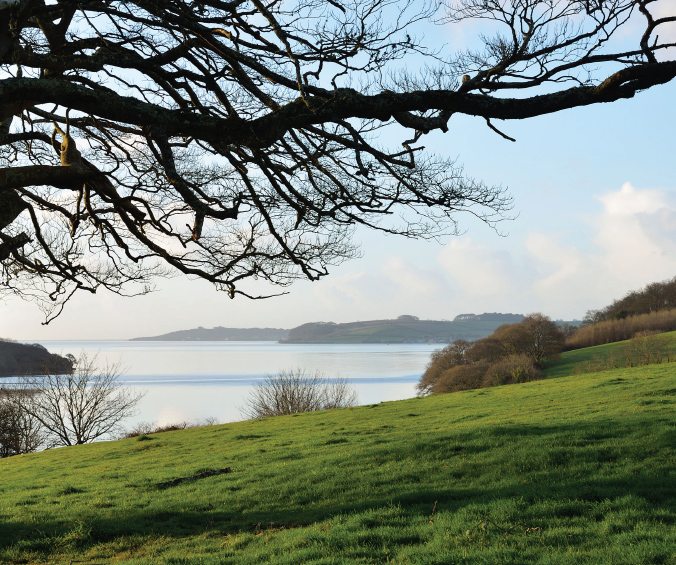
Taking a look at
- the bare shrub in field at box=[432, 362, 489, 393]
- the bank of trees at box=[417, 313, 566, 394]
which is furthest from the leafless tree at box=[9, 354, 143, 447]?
the bank of trees at box=[417, 313, 566, 394]

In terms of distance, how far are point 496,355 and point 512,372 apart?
30.4 feet

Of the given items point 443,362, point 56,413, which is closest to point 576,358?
point 443,362

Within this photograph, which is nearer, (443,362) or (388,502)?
(388,502)

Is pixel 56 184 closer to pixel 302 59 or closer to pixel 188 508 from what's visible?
pixel 302 59

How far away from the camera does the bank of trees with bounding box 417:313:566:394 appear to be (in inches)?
1984

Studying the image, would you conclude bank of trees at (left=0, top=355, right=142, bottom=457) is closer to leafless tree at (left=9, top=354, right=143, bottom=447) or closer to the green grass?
leafless tree at (left=9, top=354, right=143, bottom=447)

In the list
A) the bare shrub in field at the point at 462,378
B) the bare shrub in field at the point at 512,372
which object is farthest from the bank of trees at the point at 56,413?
the bare shrub in field at the point at 512,372

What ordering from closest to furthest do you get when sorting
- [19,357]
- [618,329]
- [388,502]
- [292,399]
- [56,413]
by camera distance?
1. [388,502]
2. [56,413]
3. [292,399]
4. [19,357]
5. [618,329]

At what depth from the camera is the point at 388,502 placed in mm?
7473

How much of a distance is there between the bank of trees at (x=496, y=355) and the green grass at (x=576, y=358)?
112cm

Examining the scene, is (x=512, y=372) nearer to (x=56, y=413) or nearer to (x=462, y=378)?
(x=462, y=378)

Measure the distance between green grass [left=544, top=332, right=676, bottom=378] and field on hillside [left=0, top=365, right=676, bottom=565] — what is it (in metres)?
36.3

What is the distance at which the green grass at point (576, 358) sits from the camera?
4947cm

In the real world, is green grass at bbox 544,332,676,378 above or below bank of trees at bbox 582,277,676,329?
below
